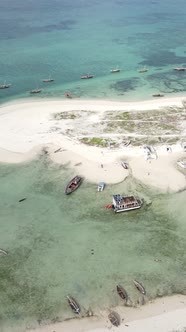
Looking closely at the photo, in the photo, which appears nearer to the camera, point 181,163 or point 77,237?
point 77,237

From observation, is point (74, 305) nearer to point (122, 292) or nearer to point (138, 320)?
point (122, 292)

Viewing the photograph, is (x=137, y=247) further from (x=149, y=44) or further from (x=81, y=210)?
(x=149, y=44)

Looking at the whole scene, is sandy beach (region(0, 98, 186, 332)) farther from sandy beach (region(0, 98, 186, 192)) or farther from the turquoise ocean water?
the turquoise ocean water

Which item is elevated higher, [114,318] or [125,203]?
[125,203]

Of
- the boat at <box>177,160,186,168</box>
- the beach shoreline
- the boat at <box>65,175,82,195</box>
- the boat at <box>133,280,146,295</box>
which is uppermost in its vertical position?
the boat at <box>65,175,82,195</box>

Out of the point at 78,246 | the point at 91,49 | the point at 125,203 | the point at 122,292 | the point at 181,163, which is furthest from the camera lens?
the point at 91,49

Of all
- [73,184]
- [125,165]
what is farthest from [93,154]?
[73,184]

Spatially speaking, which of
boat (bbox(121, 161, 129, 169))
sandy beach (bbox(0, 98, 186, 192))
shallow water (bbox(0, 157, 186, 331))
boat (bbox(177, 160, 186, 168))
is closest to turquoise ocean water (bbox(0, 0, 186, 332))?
shallow water (bbox(0, 157, 186, 331))
